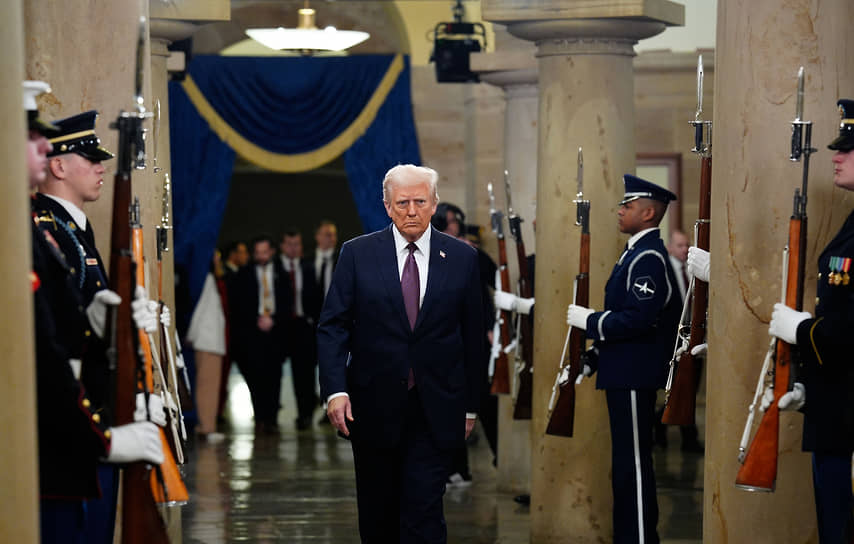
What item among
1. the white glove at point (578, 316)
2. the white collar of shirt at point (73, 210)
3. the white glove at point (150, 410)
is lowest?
the white glove at point (578, 316)

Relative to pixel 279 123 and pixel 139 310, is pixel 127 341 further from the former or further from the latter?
pixel 279 123

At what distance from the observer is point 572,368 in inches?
248

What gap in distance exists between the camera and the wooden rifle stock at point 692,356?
218 inches

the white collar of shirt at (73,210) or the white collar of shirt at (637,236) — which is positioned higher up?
the white collar of shirt at (73,210)

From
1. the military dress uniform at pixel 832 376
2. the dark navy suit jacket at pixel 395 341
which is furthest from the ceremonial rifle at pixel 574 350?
the military dress uniform at pixel 832 376

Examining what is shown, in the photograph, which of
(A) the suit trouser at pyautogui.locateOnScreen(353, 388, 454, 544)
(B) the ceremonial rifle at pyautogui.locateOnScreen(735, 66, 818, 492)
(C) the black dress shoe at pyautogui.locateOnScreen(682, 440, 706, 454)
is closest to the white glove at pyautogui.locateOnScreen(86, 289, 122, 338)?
(A) the suit trouser at pyautogui.locateOnScreen(353, 388, 454, 544)

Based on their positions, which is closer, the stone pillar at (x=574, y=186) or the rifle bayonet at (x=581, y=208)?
the rifle bayonet at (x=581, y=208)

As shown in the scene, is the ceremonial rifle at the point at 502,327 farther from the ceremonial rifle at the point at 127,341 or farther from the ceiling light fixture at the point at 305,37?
the ceremonial rifle at the point at 127,341

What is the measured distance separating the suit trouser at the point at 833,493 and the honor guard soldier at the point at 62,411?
6.32 feet

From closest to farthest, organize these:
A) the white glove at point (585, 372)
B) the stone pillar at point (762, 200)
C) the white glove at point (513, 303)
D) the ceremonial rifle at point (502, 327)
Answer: the stone pillar at point (762, 200) < the white glove at point (585, 372) < the white glove at point (513, 303) < the ceremonial rifle at point (502, 327)

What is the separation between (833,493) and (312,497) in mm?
4427

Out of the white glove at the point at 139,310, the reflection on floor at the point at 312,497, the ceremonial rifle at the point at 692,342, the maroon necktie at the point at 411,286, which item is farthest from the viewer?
the reflection on floor at the point at 312,497

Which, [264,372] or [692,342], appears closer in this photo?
[692,342]

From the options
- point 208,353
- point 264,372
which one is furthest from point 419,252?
point 264,372
